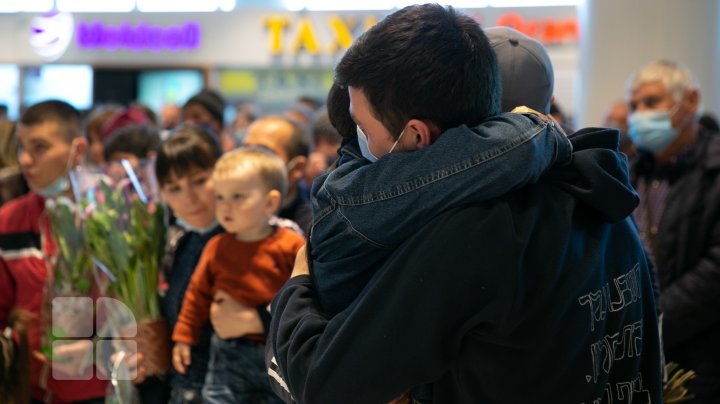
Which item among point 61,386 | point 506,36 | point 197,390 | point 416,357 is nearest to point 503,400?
point 416,357

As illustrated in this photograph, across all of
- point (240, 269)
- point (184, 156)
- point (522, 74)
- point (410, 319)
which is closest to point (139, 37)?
point (184, 156)

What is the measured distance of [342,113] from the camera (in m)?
1.60

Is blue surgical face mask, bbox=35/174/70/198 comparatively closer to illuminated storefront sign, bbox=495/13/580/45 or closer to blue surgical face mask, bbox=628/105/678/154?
blue surgical face mask, bbox=628/105/678/154

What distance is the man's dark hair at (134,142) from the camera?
420 centimetres

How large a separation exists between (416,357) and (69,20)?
512 inches

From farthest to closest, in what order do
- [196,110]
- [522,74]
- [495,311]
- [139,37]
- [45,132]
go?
[139,37], [196,110], [45,132], [522,74], [495,311]

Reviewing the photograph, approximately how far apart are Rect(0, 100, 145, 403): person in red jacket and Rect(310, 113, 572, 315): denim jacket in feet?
5.21

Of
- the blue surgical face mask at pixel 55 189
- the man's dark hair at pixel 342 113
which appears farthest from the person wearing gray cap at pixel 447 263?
the blue surgical face mask at pixel 55 189

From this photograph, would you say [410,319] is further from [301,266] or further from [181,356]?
[181,356]

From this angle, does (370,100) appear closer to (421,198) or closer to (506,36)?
(421,198)

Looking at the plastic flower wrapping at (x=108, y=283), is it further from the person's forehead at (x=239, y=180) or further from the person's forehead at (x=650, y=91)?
the person's forehead at (x=650, y=91)

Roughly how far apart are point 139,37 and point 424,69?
12.2 metres

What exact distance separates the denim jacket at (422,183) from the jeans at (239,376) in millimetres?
1130

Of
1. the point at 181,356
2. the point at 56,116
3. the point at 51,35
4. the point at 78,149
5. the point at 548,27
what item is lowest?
the point at 51,35
